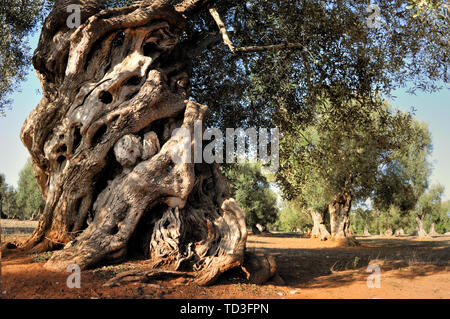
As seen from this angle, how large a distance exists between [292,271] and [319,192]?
13.9 m

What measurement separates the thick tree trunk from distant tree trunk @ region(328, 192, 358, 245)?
660 inches

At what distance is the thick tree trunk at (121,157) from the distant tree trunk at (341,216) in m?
16.8

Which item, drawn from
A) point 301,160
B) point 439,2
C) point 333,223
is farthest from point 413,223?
point 439,2

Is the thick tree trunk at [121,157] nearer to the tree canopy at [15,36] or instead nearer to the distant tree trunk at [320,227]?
the tree canopy at [15,36]

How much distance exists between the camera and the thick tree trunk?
21.6 ft

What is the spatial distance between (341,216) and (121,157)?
64.2 ft

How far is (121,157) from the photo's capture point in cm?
702

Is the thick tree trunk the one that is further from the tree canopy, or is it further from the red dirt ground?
the tree canopy

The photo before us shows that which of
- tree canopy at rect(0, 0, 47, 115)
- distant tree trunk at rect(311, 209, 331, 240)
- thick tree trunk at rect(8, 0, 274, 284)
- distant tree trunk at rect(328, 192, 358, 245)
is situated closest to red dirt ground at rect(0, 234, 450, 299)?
thick tree trunk at rect(8, 0, 274, 284)

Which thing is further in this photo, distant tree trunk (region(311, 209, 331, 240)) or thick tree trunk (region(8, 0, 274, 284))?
distant tree trunk (region(311, 209, 331, 240))

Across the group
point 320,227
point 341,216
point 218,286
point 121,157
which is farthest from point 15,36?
point 320,227

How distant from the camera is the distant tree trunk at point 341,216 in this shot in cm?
2233

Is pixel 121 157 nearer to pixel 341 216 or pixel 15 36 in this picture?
pixel 15 36
